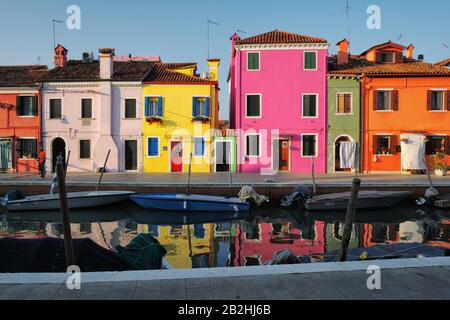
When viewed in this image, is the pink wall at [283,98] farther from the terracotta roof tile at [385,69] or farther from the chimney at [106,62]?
the chimney at [106,62]

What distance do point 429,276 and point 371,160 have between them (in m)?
21.5

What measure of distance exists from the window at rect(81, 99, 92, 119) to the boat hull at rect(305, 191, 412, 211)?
16.6 metres

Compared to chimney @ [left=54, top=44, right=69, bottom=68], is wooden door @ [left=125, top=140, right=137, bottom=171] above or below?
below

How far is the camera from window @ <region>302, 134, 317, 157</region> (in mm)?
25719

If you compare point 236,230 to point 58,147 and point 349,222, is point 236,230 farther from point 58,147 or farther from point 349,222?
point 58,147

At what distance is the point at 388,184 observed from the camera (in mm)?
18078

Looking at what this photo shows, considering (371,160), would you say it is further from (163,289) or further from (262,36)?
(163,289)

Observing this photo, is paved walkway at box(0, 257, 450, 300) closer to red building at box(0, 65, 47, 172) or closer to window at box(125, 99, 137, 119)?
window at box(125, 99, 137, 119)

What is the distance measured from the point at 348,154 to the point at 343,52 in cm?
735

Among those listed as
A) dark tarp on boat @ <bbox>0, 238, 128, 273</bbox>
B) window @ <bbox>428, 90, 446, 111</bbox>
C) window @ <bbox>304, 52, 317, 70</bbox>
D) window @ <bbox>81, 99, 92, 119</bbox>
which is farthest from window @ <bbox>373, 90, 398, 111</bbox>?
dark tarp on boat @ <bbox>0, 238, 128, 273</bbox>

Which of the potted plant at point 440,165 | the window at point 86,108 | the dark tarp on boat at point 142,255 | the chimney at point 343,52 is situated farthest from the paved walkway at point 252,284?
the chimney at point 343,52

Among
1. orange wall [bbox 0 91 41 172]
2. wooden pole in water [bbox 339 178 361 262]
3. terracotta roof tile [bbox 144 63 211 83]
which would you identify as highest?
terracotta roof tile [bbox 144 63 211 83]

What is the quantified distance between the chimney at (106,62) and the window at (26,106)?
4.85m
